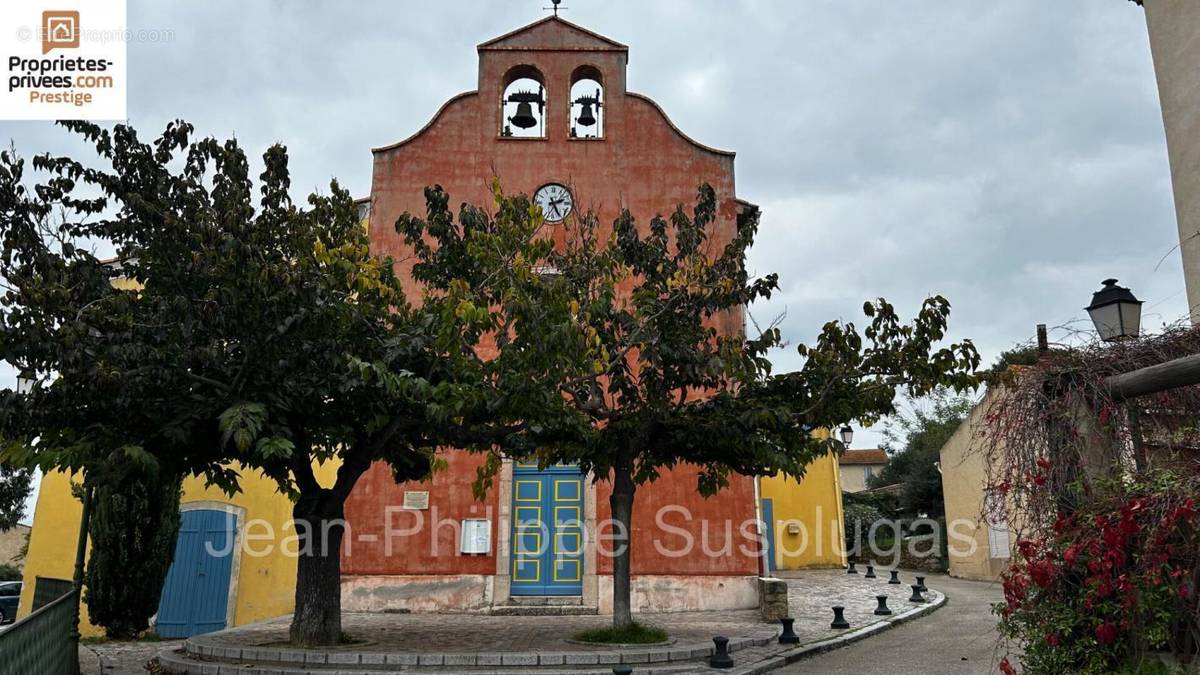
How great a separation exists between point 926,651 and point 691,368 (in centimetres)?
425

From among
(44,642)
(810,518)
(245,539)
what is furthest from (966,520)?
(44,642)

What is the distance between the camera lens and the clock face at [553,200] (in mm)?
15953

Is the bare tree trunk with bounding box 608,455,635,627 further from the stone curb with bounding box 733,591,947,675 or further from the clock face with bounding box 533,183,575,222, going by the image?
the clock face with bounding box 533,183,575,222

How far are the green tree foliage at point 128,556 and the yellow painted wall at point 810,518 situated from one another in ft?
56.4

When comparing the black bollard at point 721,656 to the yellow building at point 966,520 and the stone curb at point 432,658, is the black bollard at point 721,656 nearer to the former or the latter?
the stone curb at point 432,658

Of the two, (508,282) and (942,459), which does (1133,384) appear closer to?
(508,282)

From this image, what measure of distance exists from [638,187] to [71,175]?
9573mm

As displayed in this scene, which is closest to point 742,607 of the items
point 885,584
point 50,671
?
point 885,584

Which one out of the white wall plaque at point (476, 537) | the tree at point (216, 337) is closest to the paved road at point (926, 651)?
the tree at point (216, 337)

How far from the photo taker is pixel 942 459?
2569cm

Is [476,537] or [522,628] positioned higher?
[476,537]

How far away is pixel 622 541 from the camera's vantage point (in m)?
10.7

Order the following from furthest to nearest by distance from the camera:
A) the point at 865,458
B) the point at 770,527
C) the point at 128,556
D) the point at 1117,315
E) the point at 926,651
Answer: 1. the point at 865,458
2. the point at 770,527
3. the point at 128,556
4. the point at 926,651
5. the point at 1117,315

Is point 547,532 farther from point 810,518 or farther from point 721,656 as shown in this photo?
point 810,518
